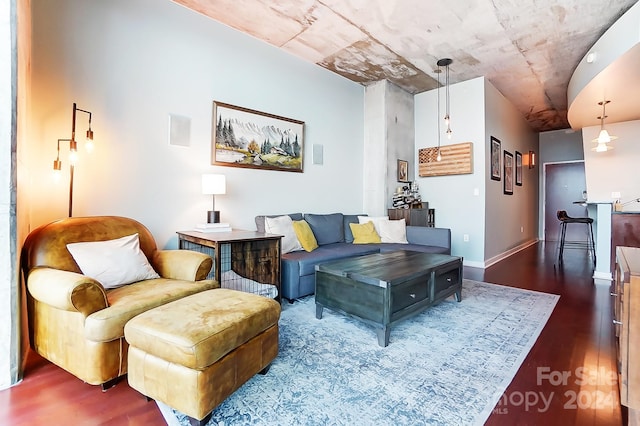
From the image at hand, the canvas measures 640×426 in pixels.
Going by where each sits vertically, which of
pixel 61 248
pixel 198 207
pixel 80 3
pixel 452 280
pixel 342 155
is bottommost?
pixel 452 280

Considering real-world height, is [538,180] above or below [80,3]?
below

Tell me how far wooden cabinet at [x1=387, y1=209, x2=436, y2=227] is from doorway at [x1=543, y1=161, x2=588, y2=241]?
5233 millimetres

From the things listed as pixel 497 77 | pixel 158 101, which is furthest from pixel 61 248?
pixel 497 77

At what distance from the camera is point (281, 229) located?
354 centimetres

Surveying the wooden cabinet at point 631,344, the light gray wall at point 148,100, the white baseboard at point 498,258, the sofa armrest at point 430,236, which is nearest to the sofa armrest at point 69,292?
the light gray wall at point 148,100

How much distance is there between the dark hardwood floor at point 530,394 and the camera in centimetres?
144

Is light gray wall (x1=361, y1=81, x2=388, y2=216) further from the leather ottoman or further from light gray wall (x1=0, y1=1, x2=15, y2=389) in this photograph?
light gray wall (x1=0, y1=1, x2=15, y2=389)

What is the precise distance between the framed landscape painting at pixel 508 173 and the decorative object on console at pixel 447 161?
1324 millimetres

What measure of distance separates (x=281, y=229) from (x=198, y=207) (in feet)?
Result: 3.01

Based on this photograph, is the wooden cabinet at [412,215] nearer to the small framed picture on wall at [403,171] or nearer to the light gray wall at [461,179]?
the light gray wall at [461,179]

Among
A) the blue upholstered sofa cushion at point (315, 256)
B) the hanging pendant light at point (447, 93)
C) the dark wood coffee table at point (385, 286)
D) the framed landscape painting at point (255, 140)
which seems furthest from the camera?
the hanging pendant light at point (447, 93)

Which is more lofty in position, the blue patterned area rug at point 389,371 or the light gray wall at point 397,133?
the light gray wall at point 397,133

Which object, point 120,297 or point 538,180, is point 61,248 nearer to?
point 120,297

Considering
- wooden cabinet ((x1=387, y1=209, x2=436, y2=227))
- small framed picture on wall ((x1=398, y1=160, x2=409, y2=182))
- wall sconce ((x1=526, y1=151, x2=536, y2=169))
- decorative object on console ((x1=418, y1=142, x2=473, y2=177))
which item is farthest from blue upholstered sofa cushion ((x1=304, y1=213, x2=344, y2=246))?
wall sconce ((x1=526, y1=151, x2=536, y2=169))
